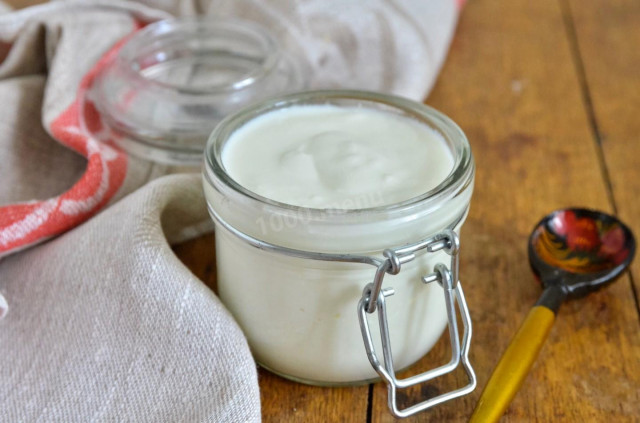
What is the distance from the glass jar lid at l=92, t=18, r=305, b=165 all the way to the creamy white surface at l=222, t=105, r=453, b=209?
14cm

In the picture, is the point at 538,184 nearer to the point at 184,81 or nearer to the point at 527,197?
the point at 527,197

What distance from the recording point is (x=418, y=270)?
0.44 meters

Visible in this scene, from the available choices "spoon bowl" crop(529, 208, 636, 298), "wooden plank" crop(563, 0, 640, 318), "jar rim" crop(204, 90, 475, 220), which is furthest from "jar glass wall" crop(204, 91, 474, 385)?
"wooden plank" crop(563, 0, 640, 318)

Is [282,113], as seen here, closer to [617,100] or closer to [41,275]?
[41,275]

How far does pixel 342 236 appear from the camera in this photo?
40cm

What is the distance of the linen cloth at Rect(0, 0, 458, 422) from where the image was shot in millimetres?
448

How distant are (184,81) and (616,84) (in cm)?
49

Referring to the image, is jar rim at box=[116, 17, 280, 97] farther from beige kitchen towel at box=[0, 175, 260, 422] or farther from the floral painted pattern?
the floral painted pattern

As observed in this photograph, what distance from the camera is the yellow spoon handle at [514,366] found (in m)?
0.43

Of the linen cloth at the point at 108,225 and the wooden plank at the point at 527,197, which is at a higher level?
the linen cloth at the point at 108,225

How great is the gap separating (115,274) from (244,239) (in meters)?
0.12

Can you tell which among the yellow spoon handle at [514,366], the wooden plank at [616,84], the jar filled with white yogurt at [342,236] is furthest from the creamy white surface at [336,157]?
the wooden plank at [616,84]

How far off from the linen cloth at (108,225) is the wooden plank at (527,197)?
90 millimetres

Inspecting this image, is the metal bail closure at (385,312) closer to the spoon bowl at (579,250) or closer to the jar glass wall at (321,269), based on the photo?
the jar glass wall at (321,269)
